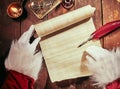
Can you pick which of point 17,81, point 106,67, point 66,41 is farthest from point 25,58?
point 106,67

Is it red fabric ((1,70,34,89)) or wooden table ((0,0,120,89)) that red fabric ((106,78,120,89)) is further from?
red fabric ((1,70,34,89))

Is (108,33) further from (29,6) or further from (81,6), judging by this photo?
(29,6)

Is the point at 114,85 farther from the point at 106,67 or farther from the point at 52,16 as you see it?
the point at 52,16

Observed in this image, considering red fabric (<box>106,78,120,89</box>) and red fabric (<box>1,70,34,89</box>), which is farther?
red fabric (<box>1,70,34,89</box>)

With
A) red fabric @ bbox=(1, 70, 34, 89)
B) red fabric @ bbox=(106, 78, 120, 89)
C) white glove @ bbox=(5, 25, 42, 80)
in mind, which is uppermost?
white glove @ bbox=(5, 25, 42, 80)

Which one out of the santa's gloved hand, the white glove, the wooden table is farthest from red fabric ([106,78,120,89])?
the white glove
